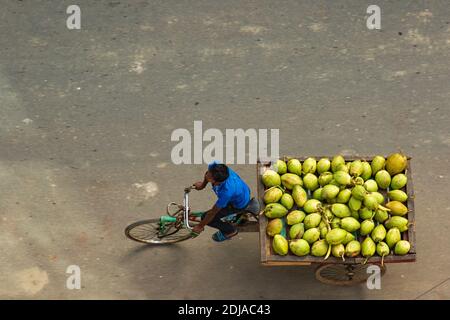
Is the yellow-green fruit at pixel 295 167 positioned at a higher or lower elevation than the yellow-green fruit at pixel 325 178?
higher

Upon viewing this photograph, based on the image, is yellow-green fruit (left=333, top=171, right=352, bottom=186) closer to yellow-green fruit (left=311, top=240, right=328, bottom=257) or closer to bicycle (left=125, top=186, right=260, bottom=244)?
yellow-green fruit (left=311, top=240, right=328, bottom=257)

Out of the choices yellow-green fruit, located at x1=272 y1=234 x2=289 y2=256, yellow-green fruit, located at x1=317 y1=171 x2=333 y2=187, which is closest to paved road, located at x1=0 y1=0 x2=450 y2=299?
yellow-green fruit, located at x1=272 y1=234 x2=289 y2=256

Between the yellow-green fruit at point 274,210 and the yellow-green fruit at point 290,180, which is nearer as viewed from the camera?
the yellow-green fruit at point 274,210

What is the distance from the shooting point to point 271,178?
6.67 metres

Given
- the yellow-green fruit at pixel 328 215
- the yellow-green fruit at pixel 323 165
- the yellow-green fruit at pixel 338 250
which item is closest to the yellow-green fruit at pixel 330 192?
the yellow-green fruit at pixel 328 215

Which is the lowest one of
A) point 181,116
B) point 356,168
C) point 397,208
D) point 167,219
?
point 167,219

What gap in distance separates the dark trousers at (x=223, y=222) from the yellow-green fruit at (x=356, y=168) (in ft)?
3.64

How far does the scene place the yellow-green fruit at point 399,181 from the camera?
6.59 meters

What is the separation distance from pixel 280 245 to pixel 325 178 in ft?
2.46

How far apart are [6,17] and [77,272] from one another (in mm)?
3606

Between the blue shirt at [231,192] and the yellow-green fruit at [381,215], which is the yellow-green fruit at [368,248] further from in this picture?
the blue shirt at [231,192]

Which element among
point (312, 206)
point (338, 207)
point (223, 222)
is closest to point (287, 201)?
point (312, 206)

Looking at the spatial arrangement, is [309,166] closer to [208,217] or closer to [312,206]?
[312,206]

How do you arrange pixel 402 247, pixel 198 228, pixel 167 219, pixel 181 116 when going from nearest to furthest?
1. pixel 402 247
2. pixel 198 228
3. pixel 167 219
4. pixel 181 116
